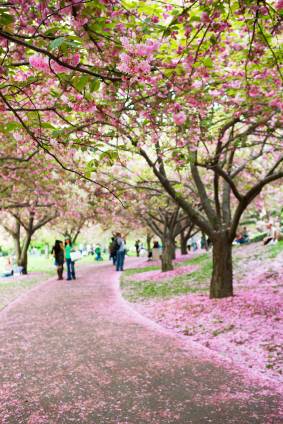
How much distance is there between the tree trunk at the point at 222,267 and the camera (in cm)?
1131

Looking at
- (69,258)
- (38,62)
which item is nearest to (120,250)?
(69,258)

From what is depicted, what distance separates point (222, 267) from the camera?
11.4 m

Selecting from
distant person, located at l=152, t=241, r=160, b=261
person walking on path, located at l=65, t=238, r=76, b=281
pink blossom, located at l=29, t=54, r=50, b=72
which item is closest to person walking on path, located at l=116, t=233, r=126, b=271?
person walking on path, located at l=65, t=238, r=76, b=281

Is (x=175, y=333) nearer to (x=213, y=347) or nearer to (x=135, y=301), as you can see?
(x=213, y=347)

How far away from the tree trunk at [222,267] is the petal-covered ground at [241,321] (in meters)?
0.40

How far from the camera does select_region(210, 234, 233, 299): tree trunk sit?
11.3 m

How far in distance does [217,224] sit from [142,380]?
6.46 m

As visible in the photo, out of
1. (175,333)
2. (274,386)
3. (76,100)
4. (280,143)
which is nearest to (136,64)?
(76,100)

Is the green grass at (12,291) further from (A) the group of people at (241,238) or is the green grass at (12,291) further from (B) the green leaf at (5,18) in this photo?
(A) the group of people at (241,238)

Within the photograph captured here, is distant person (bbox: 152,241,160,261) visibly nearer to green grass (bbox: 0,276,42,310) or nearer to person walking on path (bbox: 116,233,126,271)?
person walking on path (bbox: 116,233,126,271)

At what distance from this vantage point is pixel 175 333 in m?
8.89

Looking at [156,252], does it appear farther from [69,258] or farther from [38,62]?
[38,62]

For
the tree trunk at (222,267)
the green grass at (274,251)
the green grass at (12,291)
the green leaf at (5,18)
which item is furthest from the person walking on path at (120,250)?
the green leaf at (5,18)

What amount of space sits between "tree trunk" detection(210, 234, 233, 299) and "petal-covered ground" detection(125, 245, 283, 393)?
1.32ft
